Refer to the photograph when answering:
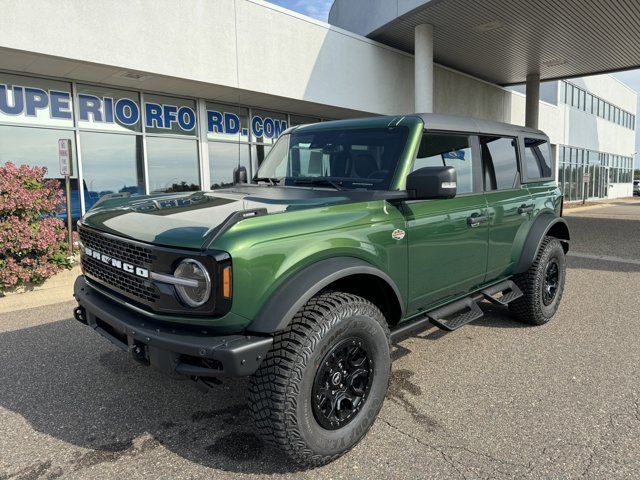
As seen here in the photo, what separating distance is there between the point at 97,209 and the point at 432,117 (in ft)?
8.11

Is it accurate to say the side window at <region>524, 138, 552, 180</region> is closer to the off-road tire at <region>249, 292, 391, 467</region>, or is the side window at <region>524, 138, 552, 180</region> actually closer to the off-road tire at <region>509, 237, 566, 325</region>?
the off-road tire at <region>509, 237, 566, 325</region>

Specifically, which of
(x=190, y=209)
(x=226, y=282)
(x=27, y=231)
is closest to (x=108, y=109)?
(x=27, y=231)

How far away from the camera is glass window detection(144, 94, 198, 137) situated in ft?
35.8

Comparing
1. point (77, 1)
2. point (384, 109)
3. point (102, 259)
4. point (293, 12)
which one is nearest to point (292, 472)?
point (102, 259)

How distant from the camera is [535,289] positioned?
4.41 metres

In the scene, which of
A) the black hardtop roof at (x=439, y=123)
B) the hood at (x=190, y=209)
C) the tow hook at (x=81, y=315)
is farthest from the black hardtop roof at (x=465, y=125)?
the tow hook at (x=81, y=315)

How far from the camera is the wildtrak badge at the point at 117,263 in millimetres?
2436

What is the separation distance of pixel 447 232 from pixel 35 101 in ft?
30.2

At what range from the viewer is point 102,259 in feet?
9.31

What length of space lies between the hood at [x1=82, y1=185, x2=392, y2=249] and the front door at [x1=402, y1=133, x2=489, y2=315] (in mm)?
451

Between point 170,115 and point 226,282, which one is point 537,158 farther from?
point 170,115

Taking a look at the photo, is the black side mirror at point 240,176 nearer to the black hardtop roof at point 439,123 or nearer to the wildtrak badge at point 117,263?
the black hardtop roof at point 439,123

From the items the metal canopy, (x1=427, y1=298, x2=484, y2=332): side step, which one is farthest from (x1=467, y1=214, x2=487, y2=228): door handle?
the metal canopy

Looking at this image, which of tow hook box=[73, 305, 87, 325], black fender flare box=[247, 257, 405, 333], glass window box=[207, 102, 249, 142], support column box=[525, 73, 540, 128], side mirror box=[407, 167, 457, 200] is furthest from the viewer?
support column box=[525, 73, 540, 128]
